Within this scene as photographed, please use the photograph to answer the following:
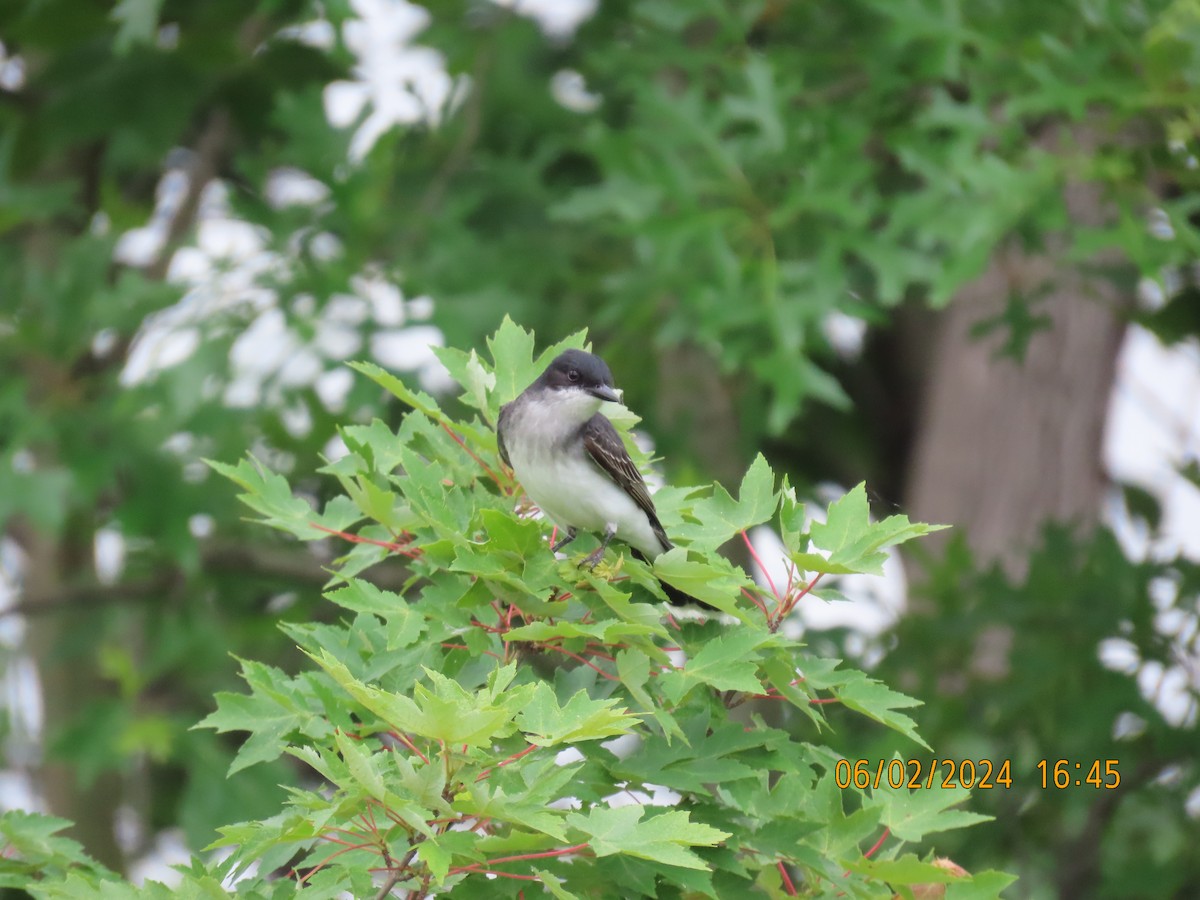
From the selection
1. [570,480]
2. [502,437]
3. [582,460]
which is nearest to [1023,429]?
[582,460]

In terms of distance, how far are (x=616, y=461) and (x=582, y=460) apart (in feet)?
0.30

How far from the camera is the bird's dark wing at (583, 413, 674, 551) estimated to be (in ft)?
11.0

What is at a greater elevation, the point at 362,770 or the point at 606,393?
the point at 362,770

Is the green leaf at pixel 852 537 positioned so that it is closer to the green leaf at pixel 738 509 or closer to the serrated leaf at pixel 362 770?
the green leaf at pixel 738 509

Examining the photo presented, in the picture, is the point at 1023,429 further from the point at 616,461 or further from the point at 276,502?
the point at 276,502

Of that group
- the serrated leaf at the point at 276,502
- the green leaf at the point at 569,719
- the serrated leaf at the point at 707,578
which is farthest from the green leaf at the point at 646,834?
the serrated leaf at the point at 276,502

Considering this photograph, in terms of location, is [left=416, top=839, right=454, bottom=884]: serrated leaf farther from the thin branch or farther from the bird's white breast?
the thin branch

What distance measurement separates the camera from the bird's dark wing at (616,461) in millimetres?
3346

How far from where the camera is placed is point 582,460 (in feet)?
11.5

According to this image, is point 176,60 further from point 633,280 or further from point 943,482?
point 943,482

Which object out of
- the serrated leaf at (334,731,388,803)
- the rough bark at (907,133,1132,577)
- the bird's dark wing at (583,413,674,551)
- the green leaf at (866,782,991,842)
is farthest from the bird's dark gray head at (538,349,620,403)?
the rough bark at (907,133,1132,577)
